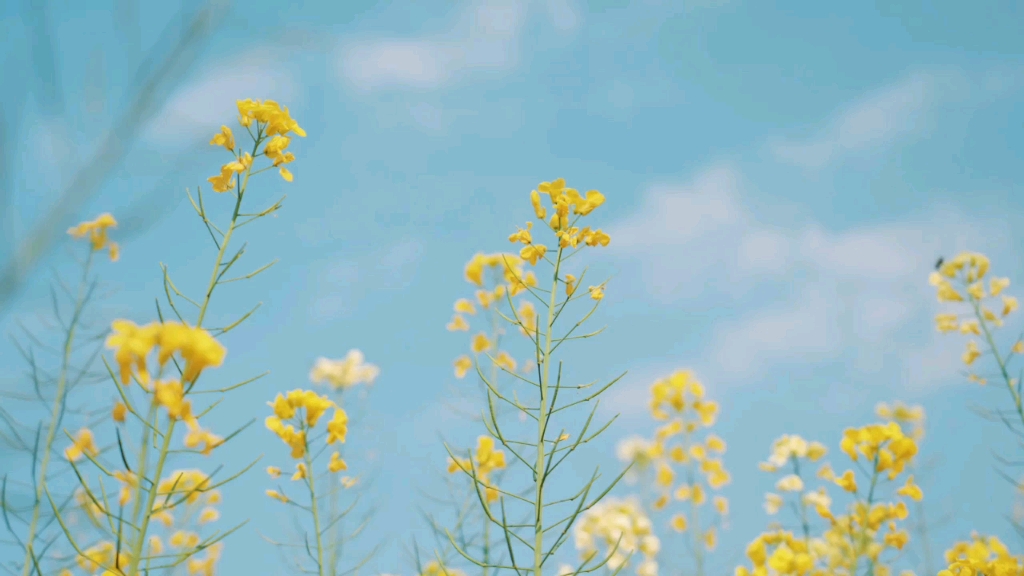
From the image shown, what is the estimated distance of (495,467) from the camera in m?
3.49

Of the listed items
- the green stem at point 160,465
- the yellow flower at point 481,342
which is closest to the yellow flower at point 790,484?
the yellow flower at point 481,342

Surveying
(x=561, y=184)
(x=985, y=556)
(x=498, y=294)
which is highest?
(x=498, y=294)

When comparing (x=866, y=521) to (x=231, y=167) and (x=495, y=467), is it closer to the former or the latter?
(x=495, y=467)

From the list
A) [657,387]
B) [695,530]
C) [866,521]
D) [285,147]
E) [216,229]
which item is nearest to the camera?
[216,229]

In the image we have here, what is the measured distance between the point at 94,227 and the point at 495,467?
2.26 m

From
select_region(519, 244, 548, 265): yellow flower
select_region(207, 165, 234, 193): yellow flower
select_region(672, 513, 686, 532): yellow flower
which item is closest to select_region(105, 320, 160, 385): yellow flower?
select_region(207, 165, 234, 193): yellow flower

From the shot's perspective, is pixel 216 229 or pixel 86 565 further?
pixel 86 565

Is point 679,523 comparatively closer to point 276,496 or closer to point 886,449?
point 886,449

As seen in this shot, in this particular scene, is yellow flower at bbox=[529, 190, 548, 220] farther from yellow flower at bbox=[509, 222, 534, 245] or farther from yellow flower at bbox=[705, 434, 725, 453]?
yellow flower at bbox=[705, 434, 725, 453]

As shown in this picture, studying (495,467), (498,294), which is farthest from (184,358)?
(498,294)

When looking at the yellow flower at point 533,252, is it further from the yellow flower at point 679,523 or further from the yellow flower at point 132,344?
the yellow flower at point 679,523

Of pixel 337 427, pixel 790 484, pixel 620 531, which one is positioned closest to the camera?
pixel 337 427

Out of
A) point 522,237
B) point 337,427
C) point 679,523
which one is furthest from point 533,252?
point 679,523

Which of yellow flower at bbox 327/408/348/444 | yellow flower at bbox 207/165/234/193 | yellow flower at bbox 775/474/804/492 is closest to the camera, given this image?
yellow flower at bbox 207/165/234/193
